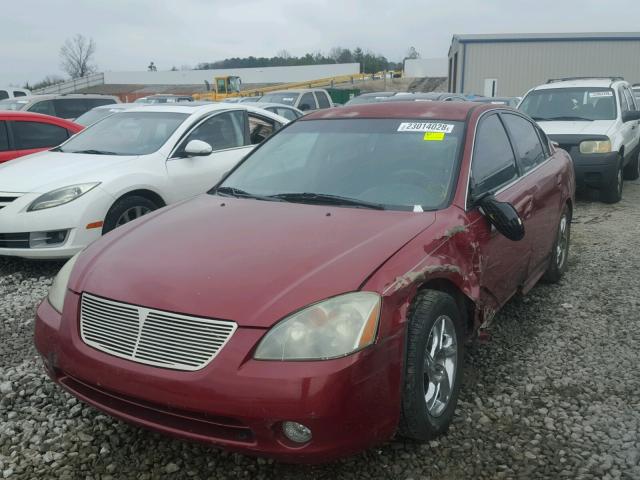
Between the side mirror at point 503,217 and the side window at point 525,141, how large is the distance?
1.06 metres

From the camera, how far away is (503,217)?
3129 mm

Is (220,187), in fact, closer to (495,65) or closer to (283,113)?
(283,113)

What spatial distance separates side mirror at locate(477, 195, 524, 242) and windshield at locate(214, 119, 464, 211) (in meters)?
0.22

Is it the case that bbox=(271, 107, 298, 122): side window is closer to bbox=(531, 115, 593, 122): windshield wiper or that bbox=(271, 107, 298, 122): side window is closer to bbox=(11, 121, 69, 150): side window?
bbox=(11, 121, 69, 150): side window

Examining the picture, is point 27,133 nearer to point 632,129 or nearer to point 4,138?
point 4,138

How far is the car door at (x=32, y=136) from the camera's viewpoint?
24.1 feet

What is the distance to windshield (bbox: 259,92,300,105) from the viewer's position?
1730cm

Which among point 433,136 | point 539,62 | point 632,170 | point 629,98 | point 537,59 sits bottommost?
point 632,170

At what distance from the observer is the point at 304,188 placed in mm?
3457

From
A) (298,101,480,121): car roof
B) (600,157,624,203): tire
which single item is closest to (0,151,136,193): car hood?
(298,101,480,121): car roof

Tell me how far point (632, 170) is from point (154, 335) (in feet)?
33.9

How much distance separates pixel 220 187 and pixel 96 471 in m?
1.86

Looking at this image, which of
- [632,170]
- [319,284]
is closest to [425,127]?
[319,284]

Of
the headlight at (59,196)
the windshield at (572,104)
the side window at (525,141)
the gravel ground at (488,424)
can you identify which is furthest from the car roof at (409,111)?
the windshield at (572,104)
